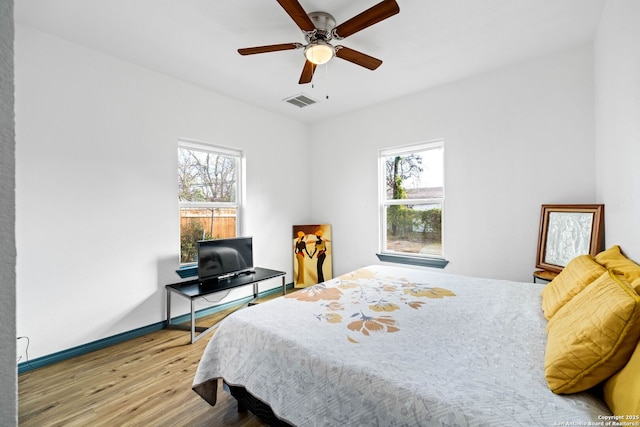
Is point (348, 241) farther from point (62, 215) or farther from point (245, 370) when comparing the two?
point (62, 215)

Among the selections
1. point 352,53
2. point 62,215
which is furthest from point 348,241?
point 62,215

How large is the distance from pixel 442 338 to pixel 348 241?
2868mm

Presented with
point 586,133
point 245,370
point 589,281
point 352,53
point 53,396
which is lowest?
point 53,396

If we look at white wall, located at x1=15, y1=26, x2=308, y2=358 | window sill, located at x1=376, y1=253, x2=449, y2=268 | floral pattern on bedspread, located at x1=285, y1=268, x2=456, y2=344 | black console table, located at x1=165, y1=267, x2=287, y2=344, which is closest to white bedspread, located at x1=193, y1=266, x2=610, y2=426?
floral pattern on bedspread, located at x1=285, y1=268, x2=456, y2=344

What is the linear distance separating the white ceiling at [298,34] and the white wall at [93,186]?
0.28 metres

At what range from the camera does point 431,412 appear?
3.07ft

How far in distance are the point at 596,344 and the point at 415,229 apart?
9.27 ft

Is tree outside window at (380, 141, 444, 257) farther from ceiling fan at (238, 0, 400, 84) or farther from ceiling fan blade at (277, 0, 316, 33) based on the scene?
ceiling fan blade at (277, 0, 316, 33)

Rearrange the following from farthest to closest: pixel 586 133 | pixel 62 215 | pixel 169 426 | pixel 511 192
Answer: pixel 511 192 < pixel 586 133 < pixel 62 215 < pixel 169 426

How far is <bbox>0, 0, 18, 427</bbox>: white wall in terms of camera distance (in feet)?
1.46

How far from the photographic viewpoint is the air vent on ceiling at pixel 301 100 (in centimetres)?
362

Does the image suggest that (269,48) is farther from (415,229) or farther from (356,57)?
(415,229)

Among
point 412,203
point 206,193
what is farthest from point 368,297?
point 206,193

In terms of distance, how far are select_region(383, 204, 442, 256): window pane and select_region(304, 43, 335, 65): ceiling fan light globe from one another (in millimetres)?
2231
